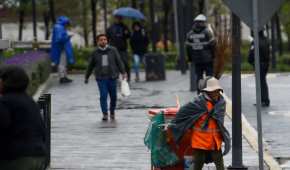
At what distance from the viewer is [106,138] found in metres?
15.6

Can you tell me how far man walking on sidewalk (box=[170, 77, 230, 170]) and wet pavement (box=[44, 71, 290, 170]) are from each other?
6.60ft

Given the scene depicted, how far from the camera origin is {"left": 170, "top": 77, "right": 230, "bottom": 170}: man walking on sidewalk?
10.6m

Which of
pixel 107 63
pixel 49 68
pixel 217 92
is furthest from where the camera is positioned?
pixel 49 68

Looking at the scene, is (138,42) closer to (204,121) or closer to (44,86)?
(44,86)

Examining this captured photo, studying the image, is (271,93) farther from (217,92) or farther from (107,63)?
(217,92)

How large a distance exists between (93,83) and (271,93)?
18.8 feet

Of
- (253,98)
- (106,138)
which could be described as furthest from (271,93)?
(106,138)

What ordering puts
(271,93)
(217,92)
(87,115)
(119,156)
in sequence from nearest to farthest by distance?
1. (217,92)
2. (119,156)
3. (87,115)
4. (271,93)

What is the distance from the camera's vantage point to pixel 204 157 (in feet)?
35.7

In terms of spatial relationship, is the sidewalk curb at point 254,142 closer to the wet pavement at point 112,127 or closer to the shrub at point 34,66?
the wet pavement at point 112,127

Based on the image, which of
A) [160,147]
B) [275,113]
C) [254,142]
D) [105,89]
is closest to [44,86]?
[105,89]

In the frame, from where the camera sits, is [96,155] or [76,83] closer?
[96,155]

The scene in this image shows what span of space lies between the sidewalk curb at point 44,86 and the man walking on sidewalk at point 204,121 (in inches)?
386

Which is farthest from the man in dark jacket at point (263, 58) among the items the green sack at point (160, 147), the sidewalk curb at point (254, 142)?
the green sack at point (160, 147)
